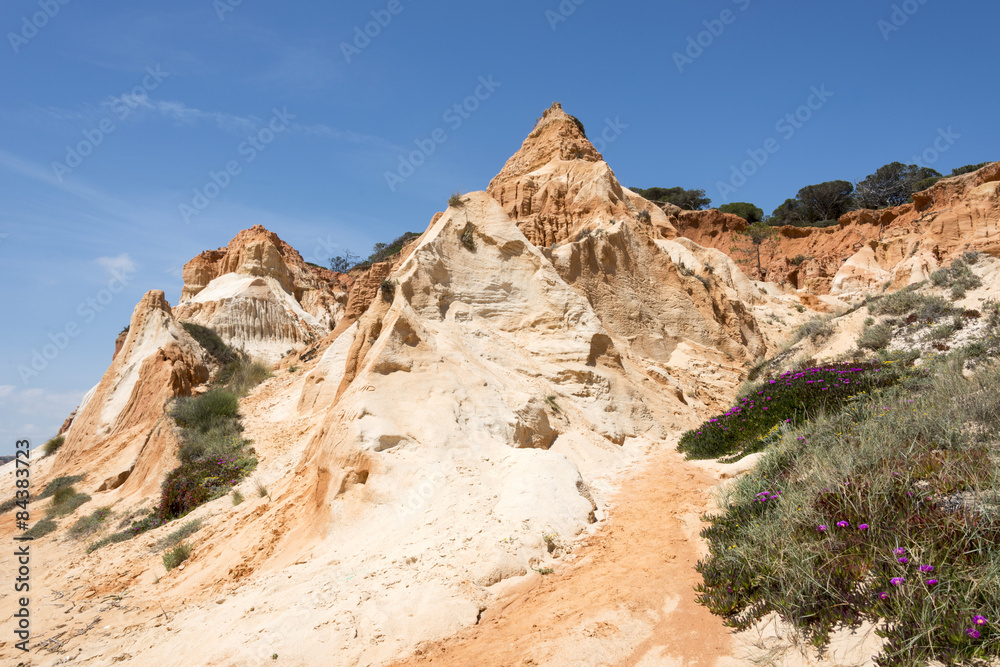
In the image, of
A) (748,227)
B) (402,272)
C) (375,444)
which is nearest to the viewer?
(375,444)

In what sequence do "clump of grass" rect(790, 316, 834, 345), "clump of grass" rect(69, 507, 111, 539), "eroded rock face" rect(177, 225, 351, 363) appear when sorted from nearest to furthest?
1. "clump of grass" rect(69, 507, 111, 539)
2. "clump of grass" rect(790, 316, 834, 345)
3. "eroded rock face" rect(177, 225, 351, 363)

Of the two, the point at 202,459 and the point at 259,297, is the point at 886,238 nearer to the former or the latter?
the point at 259,297

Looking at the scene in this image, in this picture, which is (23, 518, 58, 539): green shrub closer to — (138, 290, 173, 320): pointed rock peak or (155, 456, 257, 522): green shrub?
(155, 456, 257, 522): green shrub

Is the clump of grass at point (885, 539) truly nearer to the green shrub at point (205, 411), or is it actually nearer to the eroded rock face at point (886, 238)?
the green shrub at point (205, 411)

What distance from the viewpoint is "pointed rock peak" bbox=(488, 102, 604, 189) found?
22953 millimetres

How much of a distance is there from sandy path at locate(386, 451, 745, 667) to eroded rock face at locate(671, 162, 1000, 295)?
24.1 metres

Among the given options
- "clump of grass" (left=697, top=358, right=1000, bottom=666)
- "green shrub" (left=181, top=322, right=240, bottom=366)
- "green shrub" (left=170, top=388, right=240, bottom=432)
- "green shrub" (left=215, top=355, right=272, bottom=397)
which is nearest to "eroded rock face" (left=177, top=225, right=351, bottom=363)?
"green shrub" (left=181, top=322, right=240, bottom=366)

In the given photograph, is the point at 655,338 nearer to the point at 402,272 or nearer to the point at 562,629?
the point at 402,272

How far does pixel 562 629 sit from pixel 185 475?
1011cm

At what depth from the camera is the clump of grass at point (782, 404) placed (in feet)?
25.3

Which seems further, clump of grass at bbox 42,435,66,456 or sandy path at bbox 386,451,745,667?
clump of grass at bbox 42,435,66,456

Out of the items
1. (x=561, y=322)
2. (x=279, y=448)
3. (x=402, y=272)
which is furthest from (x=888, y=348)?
(x=279, y=448)

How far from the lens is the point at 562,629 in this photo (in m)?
4.09

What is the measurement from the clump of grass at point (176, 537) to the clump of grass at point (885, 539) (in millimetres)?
8160
